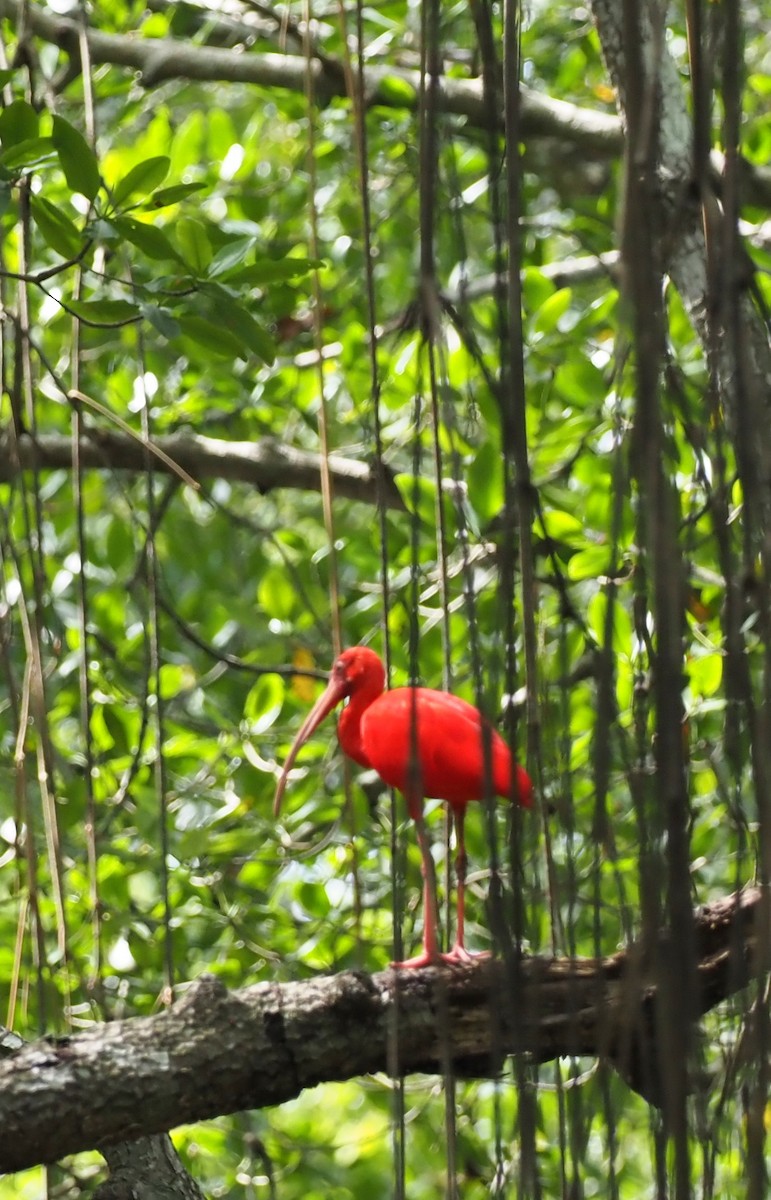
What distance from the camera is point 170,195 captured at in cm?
139

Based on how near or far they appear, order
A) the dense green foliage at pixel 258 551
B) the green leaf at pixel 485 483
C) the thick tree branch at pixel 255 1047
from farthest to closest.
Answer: the green leaf at pixel 485 483, the dense green foliage at pixel 258 551, the thick tree branch at pixel 255 1047

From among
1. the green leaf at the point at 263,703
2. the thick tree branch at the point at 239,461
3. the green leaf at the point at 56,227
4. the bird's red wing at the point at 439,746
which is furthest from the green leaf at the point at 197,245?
the green leaf at the point at 263,703

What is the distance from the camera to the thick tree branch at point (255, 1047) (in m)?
1.18

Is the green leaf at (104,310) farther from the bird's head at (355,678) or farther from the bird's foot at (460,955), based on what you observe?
the bird's foot at (460,955)

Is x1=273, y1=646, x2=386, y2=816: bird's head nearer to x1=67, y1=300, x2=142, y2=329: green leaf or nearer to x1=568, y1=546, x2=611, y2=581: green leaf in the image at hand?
x1=568, y1=546, x2=611, y2=581: green leaf

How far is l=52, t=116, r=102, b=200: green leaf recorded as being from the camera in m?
1.34

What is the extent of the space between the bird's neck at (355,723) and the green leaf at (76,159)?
0.75 metres

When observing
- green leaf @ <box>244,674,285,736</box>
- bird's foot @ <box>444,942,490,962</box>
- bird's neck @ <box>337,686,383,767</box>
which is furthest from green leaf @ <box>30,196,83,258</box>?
green leaf @ <box>244,674,285,736</box>

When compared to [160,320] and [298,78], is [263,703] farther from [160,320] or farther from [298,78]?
[160,320]

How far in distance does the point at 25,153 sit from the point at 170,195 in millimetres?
146

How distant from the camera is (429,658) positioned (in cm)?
248

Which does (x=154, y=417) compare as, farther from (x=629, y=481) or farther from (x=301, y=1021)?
(x=629, y=481)

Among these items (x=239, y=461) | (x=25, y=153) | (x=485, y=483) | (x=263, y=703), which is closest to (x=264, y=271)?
(x=25, y=153)

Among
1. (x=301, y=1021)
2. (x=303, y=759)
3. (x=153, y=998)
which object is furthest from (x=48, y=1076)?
(x=303, y=759)
